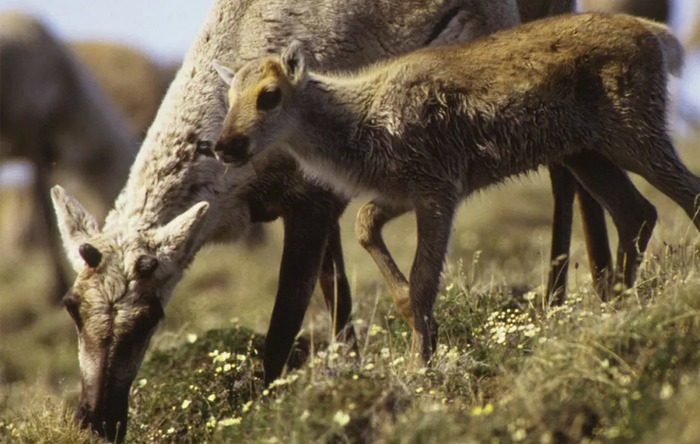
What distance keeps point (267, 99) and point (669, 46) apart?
8.53 feet

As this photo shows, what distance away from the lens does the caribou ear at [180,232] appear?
743 centimetres

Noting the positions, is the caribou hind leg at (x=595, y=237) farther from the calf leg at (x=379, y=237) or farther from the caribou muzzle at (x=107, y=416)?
the caribou muzzle at (x=107, y=416)

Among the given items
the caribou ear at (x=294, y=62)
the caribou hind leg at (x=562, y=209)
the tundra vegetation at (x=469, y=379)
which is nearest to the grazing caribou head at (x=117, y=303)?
the tundra vegetation at (x=469, y=379)

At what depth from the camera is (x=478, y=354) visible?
689 cm

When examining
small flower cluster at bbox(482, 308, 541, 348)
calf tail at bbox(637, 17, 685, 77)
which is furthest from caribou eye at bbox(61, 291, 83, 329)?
calf tail at bbox(637, 17, 685, 77)

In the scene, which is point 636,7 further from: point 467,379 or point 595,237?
point 467,379

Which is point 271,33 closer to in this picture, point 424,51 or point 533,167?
point 424,51

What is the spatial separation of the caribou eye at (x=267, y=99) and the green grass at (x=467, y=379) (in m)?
1.50

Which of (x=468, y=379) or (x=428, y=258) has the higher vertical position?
(x=428, y=258)

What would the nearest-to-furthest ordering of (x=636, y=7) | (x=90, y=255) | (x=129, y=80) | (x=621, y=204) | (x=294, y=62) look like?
(x=90, y=255), (x=294, y=62), (x=621, y=204), (x=636, y=7), (x=129, y=80)

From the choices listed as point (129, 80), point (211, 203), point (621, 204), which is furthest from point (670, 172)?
point (129, 80)

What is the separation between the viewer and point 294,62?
7.45 meters

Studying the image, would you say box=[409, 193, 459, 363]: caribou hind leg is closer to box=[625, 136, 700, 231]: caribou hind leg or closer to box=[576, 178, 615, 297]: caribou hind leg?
box=[625, 136, 700, 231]: caribou hind leg

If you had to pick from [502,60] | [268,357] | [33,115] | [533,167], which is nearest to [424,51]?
[502,60]
